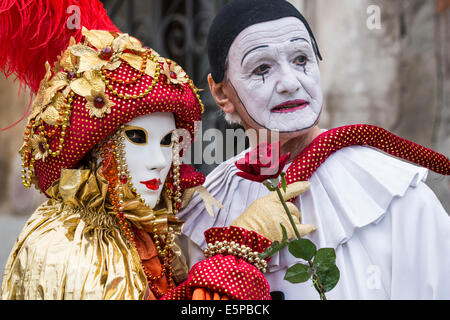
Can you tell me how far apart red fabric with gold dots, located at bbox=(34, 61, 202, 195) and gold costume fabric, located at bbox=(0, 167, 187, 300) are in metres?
0.06

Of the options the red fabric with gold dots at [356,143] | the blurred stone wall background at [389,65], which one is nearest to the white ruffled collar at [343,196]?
the red fabric with gold dots at [356,143]

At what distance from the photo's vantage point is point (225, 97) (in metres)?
2.18

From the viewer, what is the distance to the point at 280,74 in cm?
198

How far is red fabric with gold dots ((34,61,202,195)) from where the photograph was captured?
1.82 meters

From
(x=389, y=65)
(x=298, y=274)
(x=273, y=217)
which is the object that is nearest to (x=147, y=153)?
(x=273, y=217)

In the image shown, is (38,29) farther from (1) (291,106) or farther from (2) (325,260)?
(2) (325,260)

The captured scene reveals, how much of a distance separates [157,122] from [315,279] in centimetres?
77

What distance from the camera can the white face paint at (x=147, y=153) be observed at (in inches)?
74.0

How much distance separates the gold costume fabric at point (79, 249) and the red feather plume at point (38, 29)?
0.49 metres

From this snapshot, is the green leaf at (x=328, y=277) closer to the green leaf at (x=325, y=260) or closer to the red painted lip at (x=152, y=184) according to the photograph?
the green leaf at (x=325, y=260)

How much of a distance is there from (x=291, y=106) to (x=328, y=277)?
73 centimetres

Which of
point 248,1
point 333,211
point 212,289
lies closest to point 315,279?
point 212,289

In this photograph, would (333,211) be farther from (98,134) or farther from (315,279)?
(98,134)

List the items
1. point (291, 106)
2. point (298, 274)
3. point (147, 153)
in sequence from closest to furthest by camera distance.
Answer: point (298, 274) → point (147, 153) → point (291, 106)
